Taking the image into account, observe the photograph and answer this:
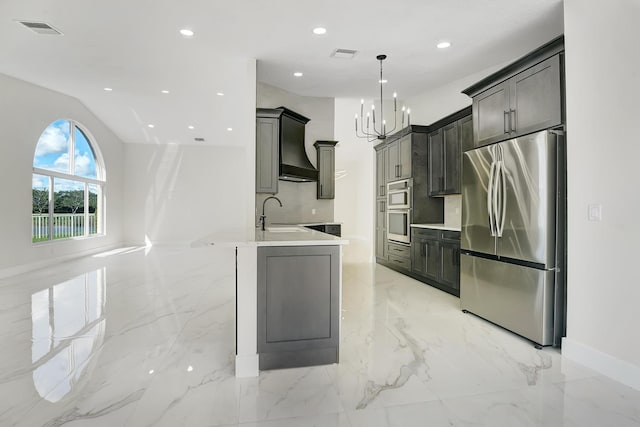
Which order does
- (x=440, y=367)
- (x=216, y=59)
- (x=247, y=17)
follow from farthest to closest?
(x=216, y=59), (x=247, y=17), (x=440, y=367)

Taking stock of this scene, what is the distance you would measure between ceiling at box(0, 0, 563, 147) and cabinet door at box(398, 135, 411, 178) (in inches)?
30.2

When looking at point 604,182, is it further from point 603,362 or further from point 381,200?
point 381,200

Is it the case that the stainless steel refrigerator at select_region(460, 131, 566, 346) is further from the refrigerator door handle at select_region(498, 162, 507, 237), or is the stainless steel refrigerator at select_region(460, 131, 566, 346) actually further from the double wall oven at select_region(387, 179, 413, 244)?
the double wall oven at select_region(387, 179, 413, 244)

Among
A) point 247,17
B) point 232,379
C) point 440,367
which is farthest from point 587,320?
point 247,17

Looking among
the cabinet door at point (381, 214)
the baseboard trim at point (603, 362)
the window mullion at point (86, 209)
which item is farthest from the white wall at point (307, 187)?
the window mullion at point (86, 209)

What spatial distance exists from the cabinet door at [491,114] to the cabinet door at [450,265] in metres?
1.37

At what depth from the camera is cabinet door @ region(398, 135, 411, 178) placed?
5538 millimetres

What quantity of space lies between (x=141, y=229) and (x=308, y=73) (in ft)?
24.5

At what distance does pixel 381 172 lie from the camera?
21.8ft

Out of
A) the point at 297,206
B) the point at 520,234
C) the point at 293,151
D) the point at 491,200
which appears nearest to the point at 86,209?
the point at 297,206

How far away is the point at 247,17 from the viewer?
3.29m

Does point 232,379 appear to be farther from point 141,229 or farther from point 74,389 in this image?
point 141,229

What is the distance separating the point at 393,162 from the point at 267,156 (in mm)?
2409

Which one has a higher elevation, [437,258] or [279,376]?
[437,258]
